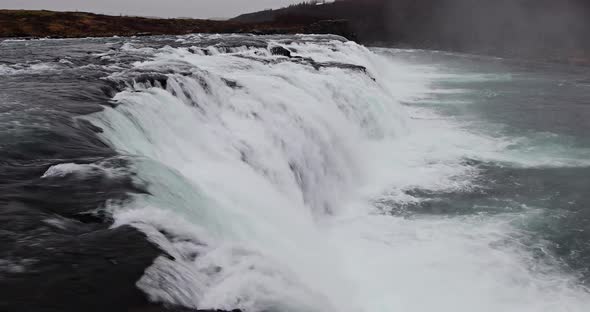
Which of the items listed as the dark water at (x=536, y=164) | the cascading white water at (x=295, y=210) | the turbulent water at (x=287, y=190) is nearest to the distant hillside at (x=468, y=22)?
the dark water at (x=536, y=164)

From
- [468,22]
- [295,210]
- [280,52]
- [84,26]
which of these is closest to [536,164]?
[295,210]

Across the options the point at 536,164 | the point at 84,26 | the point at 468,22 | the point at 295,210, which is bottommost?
the point at 536,164

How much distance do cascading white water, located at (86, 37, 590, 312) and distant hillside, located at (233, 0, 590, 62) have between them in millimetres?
56800

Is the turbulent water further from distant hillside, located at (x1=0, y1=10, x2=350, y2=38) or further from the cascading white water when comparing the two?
distant hillside, located at (x1=0, y1=10, x2=350, y2=38)

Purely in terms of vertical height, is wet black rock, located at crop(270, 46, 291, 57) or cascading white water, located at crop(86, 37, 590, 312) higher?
wet black rock, located at crop(270, 46, 291, 57)

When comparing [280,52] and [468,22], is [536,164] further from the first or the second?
[468,22]

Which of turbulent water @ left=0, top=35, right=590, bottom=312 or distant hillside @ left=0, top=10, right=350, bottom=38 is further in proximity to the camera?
distant hillside @ left=0, top=10, right=350, bottom=38

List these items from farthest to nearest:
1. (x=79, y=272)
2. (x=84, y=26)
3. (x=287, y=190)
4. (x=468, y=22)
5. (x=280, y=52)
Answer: (x=468, y=22), (x=84, y=26), (x=280, y=52), (x=287, y=190), (x=79, y=272)

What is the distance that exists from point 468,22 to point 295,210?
106799 mm

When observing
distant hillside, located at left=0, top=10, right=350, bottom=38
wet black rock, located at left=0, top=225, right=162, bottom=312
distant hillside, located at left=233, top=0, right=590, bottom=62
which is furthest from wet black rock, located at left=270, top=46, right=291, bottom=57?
distant hillside, located at left=233, top=0, right=590, bottom=62

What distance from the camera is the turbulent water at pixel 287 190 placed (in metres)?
5.40

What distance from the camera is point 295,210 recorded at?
31.3ft

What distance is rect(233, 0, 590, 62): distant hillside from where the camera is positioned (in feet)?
254

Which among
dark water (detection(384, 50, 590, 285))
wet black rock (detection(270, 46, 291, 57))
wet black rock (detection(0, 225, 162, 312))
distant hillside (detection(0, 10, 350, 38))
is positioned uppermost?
distant hillside (detection(0, 10, 350, 38))
